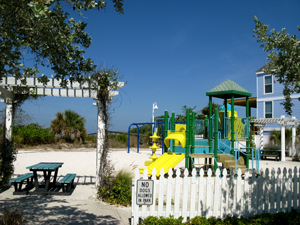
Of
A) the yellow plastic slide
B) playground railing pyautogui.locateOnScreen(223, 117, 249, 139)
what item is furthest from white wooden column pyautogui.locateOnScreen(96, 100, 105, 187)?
playground railing pyautogui.locateOnScreen(223, 117, 249, 139)

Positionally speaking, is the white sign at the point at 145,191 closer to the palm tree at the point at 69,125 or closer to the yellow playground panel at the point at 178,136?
the yellow playground panel at the point at 178,136

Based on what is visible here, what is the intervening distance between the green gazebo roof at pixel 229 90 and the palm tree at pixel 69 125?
51.2 feet

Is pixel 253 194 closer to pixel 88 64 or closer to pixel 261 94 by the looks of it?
pixel 88 64

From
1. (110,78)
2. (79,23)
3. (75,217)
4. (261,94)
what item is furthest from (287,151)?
(79,23)

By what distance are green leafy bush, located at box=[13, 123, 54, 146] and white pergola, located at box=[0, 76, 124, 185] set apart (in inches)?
559

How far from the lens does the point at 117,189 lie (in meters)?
6.70

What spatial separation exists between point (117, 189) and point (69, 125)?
17.9m

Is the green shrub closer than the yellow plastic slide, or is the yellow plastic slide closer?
the green shrub

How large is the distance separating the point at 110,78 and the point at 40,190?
3.74 meters

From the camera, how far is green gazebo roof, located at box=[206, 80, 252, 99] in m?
10.6

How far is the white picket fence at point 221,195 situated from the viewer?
510cm

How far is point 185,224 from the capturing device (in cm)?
480

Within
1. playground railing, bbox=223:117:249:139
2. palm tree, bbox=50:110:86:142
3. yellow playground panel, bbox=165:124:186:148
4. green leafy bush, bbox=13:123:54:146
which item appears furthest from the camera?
palm tree, bbox=50:110:86:142

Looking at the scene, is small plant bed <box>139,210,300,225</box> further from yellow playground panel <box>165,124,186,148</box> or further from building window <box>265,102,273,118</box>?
building window <box>265,102,273,118</box>
